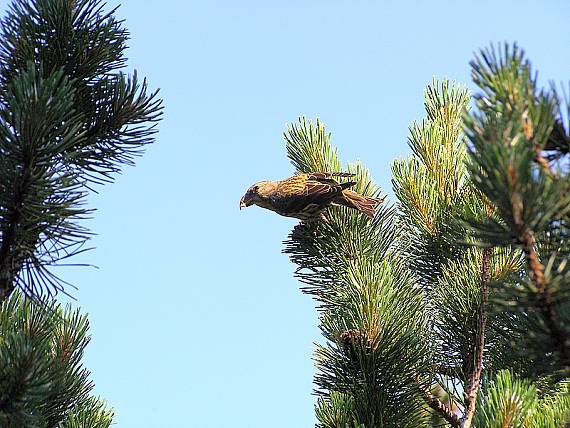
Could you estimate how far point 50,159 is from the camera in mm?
2033

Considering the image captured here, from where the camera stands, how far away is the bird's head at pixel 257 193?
6.59 meters

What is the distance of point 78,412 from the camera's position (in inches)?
109

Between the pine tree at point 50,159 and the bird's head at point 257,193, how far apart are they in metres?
3.50

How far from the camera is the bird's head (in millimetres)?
6586

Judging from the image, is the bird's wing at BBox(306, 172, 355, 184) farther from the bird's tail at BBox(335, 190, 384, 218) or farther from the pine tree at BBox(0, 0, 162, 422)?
the pine tree at BBox(0, 0, 162, 422)

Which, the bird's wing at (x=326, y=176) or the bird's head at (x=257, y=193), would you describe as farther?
the bird's head at (x=257, y=193)

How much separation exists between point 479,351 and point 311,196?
6.46 ft

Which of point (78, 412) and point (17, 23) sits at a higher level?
point (17, 23)

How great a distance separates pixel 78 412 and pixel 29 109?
121 centimetres

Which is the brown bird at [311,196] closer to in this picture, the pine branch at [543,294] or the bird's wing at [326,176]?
the bird's wing at [326,176]

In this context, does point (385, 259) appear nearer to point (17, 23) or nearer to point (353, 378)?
point (353, 378)

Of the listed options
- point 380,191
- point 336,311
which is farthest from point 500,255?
point 380,191

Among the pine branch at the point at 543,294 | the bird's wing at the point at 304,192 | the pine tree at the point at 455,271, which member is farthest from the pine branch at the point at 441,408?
the pine branch at the point at 543,294

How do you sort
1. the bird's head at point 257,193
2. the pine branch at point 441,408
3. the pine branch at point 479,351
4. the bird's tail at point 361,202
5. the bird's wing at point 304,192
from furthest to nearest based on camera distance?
the bird's head at point 257,193, the bird's wing at point 304,192, the bird's tail at point 361,202, the pine branch at point 441,408, the pine branch at point 479,351
